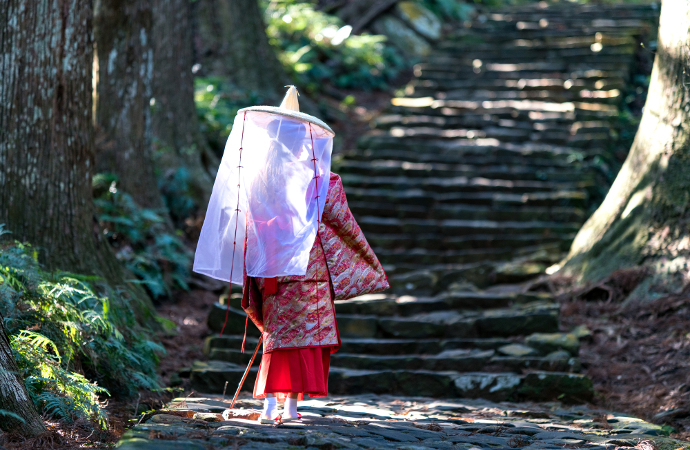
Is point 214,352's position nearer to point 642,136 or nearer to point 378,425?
point 378,425

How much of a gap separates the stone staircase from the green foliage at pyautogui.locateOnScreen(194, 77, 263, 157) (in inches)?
74.2

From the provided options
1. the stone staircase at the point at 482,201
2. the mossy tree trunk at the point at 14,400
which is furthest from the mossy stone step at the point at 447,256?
the mossy tree trunk at the point at 14,400

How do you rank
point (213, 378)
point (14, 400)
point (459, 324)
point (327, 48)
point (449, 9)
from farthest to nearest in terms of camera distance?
point (449, 9) → point (327, 48) → point (459, 324) → point (213, 378) → point (14, 400)

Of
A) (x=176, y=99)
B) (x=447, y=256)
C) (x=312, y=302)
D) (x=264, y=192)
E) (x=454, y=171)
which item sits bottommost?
(x=312, y=302)

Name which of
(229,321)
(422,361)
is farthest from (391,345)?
(229,321)

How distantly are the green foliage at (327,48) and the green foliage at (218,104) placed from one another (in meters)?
2.72

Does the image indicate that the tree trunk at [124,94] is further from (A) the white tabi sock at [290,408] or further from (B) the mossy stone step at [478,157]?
(A) the white tabi sock at [290,408]

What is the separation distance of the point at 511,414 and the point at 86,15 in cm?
443

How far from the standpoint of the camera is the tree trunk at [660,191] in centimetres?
615

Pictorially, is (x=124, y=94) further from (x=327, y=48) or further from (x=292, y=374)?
(x=327, y=48)

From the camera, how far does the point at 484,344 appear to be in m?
6.27

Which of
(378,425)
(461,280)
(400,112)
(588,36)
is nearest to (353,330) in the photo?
(461,280)

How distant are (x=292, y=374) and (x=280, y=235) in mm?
848

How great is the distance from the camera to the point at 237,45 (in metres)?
12.4
